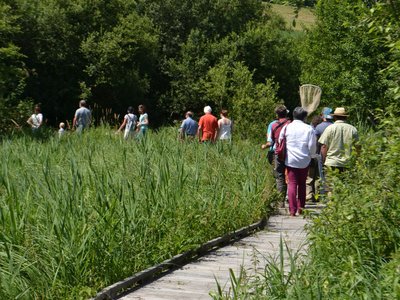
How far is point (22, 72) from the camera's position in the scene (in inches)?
971

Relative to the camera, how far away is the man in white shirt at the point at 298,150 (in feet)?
40.9

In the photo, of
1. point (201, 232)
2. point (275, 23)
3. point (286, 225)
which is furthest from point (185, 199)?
point (275, 23)

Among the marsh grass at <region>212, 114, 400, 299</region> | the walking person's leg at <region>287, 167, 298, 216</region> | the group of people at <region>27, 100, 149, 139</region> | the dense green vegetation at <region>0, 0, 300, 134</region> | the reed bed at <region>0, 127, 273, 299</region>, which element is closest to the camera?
the marsh grass at <region>212, 114, 400, 299</region>

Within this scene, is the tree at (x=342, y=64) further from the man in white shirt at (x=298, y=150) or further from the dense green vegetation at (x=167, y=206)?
the man in white shirt at (x=298, y=150)

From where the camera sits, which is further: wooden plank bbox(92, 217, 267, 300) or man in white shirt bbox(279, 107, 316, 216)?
man in white shirt bbox(279, 107, 316, 216)

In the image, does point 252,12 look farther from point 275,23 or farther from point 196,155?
point 196,155

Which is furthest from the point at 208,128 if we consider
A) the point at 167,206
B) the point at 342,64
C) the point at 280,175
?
the point at 342,64

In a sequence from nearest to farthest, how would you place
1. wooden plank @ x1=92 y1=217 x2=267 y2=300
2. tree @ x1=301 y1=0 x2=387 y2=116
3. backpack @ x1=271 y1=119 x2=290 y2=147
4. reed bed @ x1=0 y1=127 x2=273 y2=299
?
reed bed @ x1=0 y1=127 x2=273 y2=299
wooden plank @ x1=92 y1=217 x2=267 y2=300
backpack @ x1=271 y1=119 x2=290 y2=147
tree @ x1=301 y1=0 x2=387 y2=116

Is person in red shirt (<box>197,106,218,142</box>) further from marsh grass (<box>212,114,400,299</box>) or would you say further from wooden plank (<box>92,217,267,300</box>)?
marsh grass (<box>212,114,400,299</box>)

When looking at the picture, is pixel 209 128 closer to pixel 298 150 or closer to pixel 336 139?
pixel 336 139

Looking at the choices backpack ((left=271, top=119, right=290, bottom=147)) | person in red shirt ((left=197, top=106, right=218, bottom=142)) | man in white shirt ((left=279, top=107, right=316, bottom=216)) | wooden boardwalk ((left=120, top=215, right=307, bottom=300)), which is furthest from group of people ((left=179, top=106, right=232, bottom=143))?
wooden boardwalk ((left=120, top=215, right=307, bottom=300))

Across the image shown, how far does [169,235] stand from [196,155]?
4.14m

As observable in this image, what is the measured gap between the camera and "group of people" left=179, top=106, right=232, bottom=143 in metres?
18.6

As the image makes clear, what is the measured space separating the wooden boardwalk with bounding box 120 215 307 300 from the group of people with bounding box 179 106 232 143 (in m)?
7.33
